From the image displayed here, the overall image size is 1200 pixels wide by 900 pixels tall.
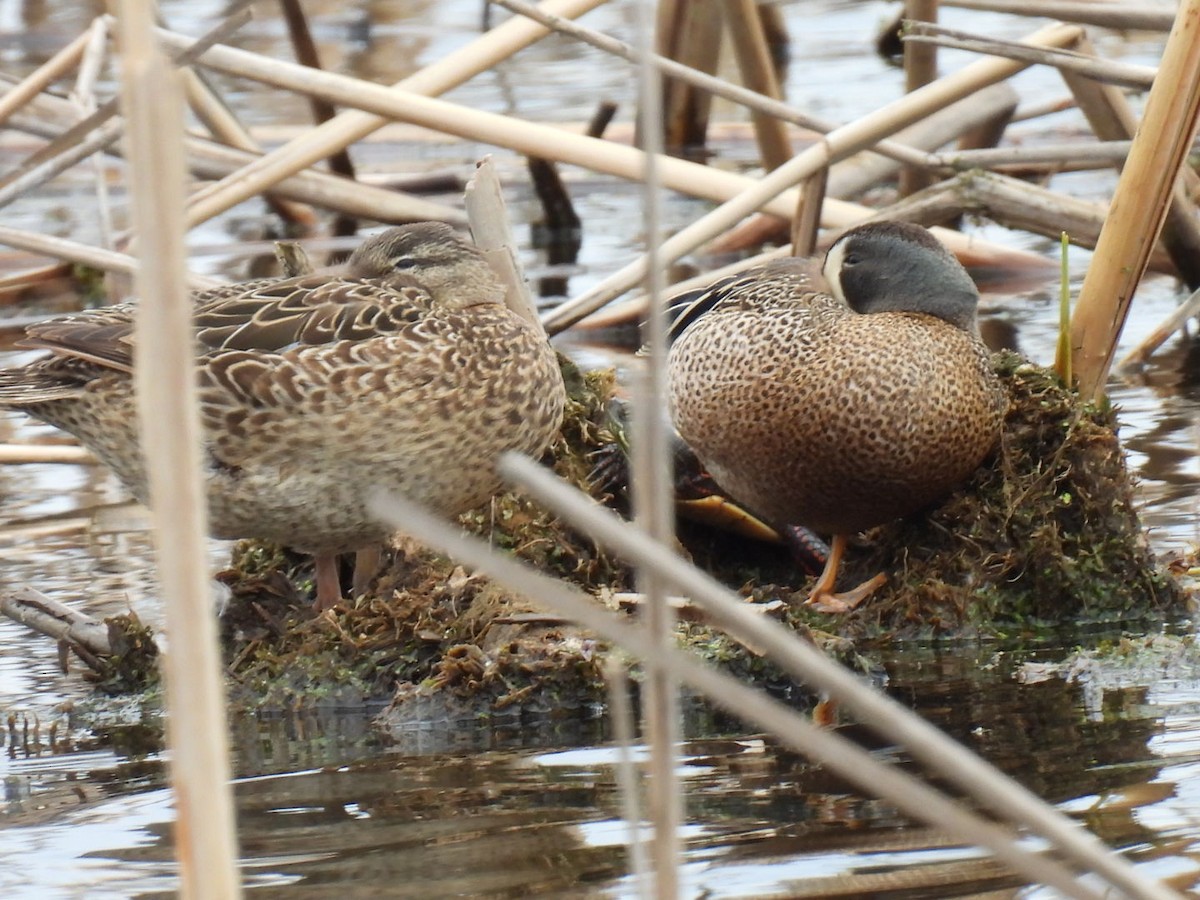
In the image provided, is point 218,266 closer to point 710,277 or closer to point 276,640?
point 710,277

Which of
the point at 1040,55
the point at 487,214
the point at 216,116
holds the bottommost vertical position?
the point at 487,214

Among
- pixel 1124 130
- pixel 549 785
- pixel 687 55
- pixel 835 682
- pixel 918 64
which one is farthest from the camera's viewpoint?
pixel 687 55

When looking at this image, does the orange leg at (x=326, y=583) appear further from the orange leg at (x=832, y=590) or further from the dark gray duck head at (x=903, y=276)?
the dark gray duck head at (x=903, y=276)

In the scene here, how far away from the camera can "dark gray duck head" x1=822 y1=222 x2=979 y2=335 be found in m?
4.88

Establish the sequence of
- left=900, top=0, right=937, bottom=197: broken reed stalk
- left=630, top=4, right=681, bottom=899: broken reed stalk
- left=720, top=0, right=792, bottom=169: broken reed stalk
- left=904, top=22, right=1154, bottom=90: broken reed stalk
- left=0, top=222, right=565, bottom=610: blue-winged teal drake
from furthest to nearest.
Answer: left=720, top=0, right=792, bottom=169: broken reed stalk < left=900, top=0, right=937, bottom=197: broken reed stalk < left=904, top=22, right=1154, bottom=90: broken reed stalk < left=0, top=222, right=565, bottom=610: blue-winged teal drake < left=630, top=4, right=681, bottom=899: broken reed stalk

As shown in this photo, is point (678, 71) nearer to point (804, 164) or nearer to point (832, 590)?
point (804, 164)

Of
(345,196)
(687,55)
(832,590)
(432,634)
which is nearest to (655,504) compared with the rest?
(432,634)

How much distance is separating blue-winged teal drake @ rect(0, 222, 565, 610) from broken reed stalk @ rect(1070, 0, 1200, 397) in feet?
4.94

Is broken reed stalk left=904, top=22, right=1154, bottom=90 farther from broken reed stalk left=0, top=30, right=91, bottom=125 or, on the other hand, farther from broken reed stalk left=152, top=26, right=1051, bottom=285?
broken reed stalk left=0, top=30, right=91, bottom=125

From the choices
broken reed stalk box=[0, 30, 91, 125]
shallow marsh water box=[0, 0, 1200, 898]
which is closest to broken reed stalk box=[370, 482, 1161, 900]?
shallow marsh water box=[0, 0, 1200, 898]

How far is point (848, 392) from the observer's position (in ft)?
15.0

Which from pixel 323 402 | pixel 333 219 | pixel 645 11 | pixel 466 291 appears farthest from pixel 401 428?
pixel 333 219

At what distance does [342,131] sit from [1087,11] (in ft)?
9.13

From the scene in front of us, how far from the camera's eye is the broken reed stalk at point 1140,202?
4.72m
